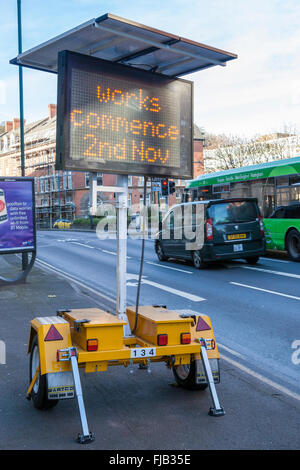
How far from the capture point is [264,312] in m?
9.09

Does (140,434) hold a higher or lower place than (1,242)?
lower

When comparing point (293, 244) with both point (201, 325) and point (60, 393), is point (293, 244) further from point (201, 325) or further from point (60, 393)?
point (60, 393)

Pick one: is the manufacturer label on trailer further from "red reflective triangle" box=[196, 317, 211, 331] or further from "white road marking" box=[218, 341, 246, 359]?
"white road marking" box=[218, 341, 246, 359]

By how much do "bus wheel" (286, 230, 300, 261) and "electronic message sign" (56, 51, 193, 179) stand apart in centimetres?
1151

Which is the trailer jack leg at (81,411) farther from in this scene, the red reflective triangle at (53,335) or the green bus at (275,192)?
the green bus at (275,192)

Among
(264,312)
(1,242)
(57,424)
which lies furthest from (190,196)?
(57,424)

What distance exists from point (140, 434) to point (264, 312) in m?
5.47

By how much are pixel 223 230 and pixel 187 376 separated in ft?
34.3

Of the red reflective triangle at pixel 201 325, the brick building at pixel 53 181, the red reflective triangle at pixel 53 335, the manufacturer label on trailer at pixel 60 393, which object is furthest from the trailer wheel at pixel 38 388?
the brick building at pixel 53 181

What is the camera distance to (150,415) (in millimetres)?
4461

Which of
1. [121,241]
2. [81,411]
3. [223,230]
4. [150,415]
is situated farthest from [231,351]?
[223,230]

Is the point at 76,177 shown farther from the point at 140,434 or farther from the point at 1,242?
the point at 140,434

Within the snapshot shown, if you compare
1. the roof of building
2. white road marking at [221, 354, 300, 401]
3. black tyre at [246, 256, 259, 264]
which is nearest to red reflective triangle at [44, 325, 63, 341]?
white road marking at [221, 354, 300, 401]
